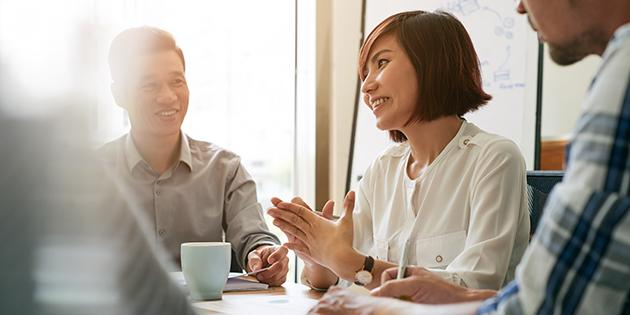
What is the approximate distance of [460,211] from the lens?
1.62 metres

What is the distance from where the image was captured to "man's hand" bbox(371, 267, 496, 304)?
1.12 m

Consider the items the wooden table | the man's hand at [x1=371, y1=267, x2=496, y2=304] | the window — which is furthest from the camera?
the window

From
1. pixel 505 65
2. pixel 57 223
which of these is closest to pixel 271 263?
pixel 57 223

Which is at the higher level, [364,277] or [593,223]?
[593,223]

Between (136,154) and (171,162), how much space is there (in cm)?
11

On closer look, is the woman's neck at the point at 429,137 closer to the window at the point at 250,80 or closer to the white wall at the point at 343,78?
the window at the point at 250,80

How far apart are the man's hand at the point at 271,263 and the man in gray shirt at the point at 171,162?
0.49 ft

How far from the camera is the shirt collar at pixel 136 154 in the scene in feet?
7.09

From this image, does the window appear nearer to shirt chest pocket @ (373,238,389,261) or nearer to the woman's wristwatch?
shirt chest pocket @ (373,238,389,261)

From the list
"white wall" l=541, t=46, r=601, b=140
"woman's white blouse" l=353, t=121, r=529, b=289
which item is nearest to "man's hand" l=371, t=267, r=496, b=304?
"woman's white blouse" l=353, t=121, r=529, b=289

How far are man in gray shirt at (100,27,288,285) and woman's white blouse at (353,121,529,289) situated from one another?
0.43m

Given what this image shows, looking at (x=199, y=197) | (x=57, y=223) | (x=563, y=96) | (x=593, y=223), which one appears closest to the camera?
(x=57, y=223)

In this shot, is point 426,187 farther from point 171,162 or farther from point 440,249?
point 171,162

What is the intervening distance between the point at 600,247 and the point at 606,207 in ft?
0.12
